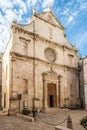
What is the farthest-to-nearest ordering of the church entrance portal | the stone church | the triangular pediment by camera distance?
the triangular pediment
the church entrance portal
the stone church

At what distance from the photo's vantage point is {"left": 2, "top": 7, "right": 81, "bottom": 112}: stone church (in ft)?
65.5

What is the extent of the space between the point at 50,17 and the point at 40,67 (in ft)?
28.9

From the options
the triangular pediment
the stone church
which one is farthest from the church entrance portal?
the triangular pediment

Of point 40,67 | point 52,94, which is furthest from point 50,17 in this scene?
point 52,94

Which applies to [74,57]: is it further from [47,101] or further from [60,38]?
[47,101]

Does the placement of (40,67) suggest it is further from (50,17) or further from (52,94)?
(50,17)

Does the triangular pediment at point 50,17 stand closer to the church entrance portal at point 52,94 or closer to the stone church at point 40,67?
the stone church at point 40,67

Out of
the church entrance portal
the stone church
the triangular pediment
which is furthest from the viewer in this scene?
the triangular pediment

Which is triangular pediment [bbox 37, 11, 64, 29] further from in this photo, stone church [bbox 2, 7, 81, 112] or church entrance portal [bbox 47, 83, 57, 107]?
church entrance portal [bbox 47, 83, 57, 107]

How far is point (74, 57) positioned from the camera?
93.8 ft

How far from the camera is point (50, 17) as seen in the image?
26.6 metres

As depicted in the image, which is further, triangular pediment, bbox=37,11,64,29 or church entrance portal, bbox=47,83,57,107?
triangular pediment, bbox=37,11,64,29

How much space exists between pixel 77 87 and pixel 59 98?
4.64 meters

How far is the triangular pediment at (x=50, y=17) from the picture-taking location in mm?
25500
